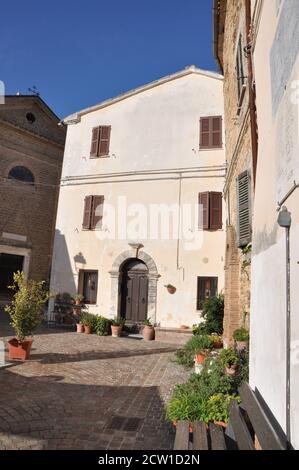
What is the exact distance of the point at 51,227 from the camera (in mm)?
18719

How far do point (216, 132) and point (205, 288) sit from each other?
5.93 m

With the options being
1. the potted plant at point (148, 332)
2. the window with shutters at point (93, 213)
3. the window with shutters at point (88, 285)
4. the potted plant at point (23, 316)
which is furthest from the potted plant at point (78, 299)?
the potted plant at point (23, 316)

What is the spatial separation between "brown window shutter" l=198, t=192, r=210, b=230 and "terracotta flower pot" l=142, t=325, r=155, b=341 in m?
4.10

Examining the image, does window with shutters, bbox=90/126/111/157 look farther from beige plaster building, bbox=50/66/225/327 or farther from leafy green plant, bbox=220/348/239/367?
leafy green plant, bbox=220/348/239/367

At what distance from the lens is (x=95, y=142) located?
14789 millimetres

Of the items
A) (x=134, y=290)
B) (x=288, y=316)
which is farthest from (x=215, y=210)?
(x=288, y=316)

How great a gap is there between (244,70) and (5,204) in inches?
549

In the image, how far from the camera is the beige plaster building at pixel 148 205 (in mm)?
12453

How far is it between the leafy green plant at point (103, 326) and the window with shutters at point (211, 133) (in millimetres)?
7563

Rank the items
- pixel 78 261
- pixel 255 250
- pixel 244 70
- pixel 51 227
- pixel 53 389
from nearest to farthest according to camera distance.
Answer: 1. pixel 255 250
2. pixel 53 389
3. pixel 244 70
4. pixel 78 261
5. pixel 51 227

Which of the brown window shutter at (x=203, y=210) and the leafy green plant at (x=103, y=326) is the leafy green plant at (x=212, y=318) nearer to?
the brown window shutter at (x=203, y=210)
